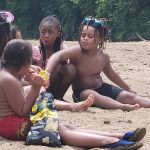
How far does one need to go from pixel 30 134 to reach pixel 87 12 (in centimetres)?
2737

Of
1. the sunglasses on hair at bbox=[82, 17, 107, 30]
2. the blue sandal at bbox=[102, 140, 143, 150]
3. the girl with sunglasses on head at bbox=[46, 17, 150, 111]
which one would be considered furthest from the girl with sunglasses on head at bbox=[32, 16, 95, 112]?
the blue sandal at bbox=[102, 140, 143, 150]

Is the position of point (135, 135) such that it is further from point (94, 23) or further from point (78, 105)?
point (94, 23)

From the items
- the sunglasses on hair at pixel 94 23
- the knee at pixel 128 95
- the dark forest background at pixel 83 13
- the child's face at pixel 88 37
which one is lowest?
the dark forest background at pixel 83 13

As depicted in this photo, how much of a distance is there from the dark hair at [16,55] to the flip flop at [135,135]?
0.90 meters

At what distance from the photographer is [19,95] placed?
4.24m

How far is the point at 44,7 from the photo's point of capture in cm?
3528

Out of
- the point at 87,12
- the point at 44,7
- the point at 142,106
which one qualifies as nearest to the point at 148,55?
the point at 142,106

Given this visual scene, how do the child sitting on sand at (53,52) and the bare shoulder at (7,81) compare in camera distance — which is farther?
the child sitting on sand at (53,52)

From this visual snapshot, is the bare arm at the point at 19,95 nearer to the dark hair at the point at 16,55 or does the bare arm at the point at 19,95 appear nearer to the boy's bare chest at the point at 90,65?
the dark hair at the point at 16,55

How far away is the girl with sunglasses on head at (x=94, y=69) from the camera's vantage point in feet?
18.7

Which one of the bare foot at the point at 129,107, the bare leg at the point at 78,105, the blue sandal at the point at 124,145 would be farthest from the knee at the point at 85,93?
the blue sandal at the point at 124,145

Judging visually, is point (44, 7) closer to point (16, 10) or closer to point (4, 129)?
point (16, 10)

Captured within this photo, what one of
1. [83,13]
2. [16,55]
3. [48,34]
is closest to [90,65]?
[48,34]

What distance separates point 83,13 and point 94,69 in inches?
1014
